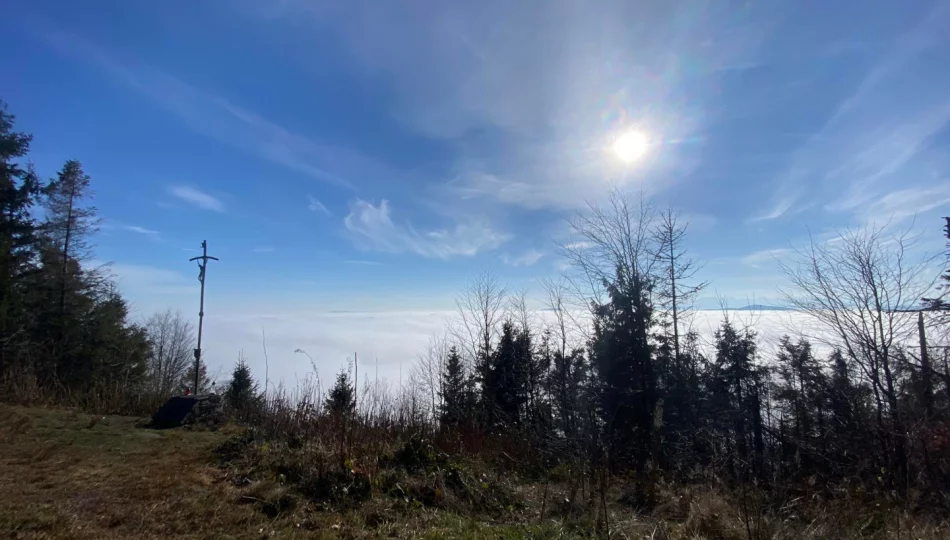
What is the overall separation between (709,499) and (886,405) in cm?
747

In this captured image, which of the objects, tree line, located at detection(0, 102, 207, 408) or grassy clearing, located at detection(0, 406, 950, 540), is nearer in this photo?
grassy clearing, located at detection(0, 406, 950, 540)

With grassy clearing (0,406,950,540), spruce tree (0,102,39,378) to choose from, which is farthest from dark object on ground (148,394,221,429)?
spruce tree (0,102,39,378)

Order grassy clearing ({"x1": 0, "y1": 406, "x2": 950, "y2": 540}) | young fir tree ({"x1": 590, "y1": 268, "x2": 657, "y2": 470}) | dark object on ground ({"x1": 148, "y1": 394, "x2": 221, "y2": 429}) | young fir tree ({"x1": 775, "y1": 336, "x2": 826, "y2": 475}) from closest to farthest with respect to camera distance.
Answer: grassy clearing ({"x1": 0, "y1": 406, "x2": 950, "y2": 540}) < dark object on ground ({"x1": 148, "y1": 394, "x2": 221, "y2": 429}) < young fir tree ({"x1": 775, "y1": 336, "x2": 826, "y2": 475}) < young fir tree ({"x1": 590, "y1": 268, "x2": 657, "y2": 470})

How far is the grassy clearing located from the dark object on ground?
3.37 ft

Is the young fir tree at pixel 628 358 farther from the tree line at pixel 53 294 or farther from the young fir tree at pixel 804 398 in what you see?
the tree line at pixel 53 294

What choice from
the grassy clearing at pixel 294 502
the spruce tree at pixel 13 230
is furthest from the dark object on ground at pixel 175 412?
the spruce tree at pixel 13 230

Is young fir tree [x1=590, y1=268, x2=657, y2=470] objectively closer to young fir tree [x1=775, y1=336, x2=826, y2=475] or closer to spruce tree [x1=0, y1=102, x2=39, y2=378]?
young fir tree [x1=775, y1=336, x2=826, y2=475]

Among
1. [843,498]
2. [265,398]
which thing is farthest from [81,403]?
[843,498]

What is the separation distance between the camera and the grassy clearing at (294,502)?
415 cm

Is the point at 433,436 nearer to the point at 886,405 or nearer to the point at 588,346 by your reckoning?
the point at 886,405

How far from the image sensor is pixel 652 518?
19.2 feet

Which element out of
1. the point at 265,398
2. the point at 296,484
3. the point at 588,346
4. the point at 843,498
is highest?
the point at 588,346

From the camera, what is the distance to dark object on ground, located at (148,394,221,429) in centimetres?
827

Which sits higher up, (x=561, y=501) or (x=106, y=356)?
(x=106, y=356)
